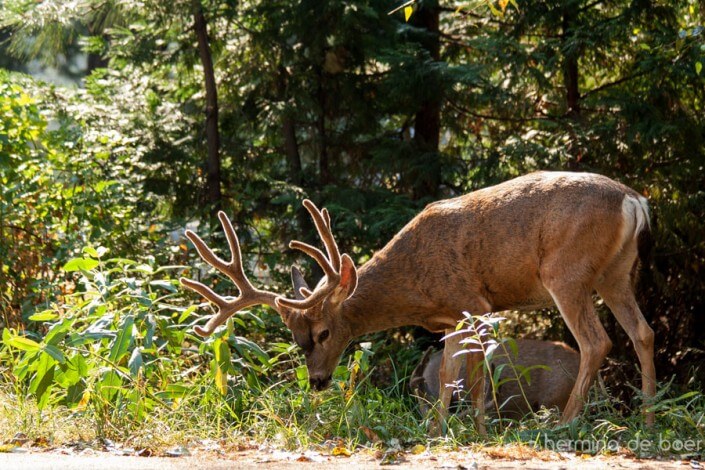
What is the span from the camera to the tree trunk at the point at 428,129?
10.4 meters

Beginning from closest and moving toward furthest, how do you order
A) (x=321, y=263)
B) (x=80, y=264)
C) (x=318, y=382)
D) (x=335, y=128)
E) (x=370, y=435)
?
(x=370, y=435) < (x=321, y=263) < (x=318, y=382) < (x=80, y=264) < (x=335, y=128)

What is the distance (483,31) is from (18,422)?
638 cm

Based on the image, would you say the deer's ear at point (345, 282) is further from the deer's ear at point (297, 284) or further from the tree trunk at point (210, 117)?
the tree trunk at point (210, 117)

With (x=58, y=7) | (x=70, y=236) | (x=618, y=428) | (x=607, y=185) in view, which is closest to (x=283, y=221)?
(x=70, y=236)

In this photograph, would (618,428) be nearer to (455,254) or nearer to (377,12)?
(455,254)

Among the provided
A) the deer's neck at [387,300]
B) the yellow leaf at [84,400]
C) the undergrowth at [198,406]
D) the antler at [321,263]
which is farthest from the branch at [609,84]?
the yellow leaf at [84,400]

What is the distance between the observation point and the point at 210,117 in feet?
36.4

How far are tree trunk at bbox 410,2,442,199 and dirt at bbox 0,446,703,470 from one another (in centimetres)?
490

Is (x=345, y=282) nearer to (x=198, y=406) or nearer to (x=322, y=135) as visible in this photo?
(x=198, y=406)

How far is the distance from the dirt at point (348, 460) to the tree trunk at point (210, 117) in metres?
5.22

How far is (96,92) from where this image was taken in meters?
10.9

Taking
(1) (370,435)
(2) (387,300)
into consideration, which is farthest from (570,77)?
(1) (370,435)

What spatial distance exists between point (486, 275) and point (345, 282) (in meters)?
1.03

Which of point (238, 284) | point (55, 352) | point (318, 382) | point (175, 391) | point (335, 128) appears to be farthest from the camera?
point (335, 128)
